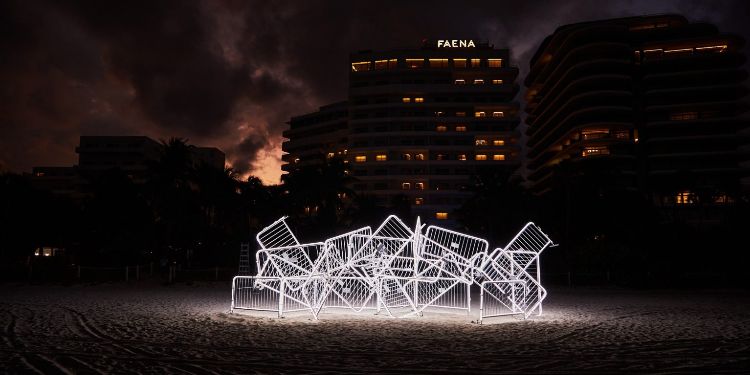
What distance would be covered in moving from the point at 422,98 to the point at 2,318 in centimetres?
8976

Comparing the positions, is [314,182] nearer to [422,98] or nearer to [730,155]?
[422,98]

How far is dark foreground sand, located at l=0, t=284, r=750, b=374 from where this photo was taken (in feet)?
24.1

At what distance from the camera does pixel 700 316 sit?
14227 millimetres

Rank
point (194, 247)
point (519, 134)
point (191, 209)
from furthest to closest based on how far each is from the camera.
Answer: point (519, 134), point (191, 209), point (194, 247)

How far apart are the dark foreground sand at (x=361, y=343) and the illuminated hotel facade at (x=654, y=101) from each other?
68.3m

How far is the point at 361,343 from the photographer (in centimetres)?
927

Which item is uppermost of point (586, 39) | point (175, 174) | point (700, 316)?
point (586, 39)

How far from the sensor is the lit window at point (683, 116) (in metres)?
82.4

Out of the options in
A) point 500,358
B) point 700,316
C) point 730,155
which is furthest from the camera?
point 730,155

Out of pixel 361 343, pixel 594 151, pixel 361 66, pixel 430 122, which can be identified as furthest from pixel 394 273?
pixel 361 66

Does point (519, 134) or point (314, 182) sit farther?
point (519, 134)

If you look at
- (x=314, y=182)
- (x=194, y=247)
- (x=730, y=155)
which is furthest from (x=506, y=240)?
(x=730, y=155)

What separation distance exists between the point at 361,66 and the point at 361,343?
97.3 metres

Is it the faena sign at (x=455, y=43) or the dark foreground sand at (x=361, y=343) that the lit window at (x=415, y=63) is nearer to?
the faena sign at (x=455, y=43)
